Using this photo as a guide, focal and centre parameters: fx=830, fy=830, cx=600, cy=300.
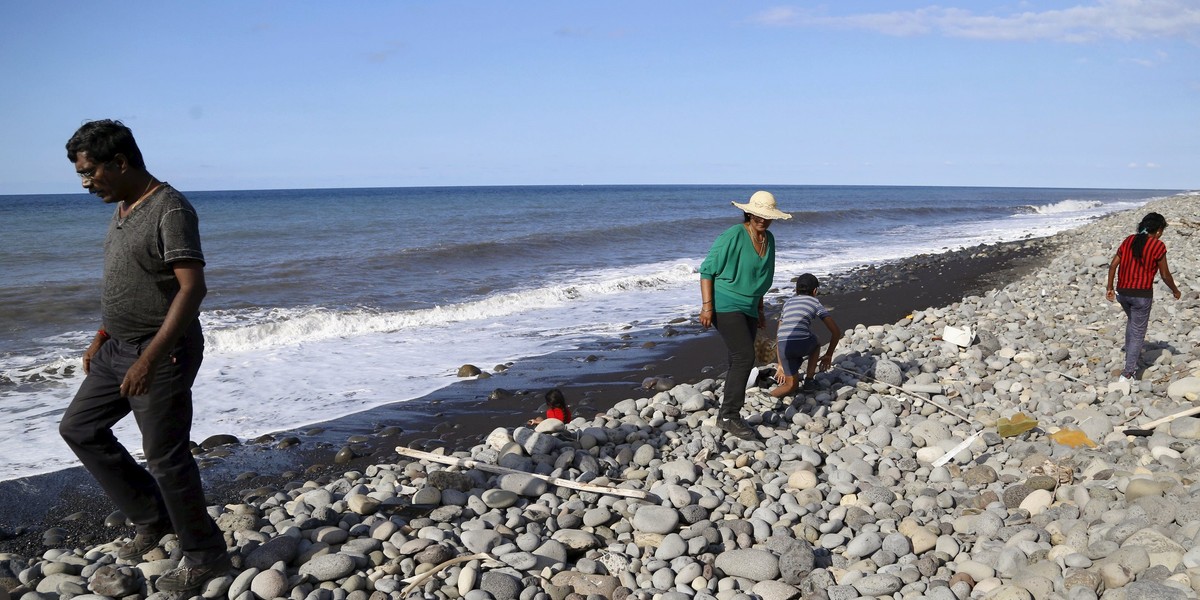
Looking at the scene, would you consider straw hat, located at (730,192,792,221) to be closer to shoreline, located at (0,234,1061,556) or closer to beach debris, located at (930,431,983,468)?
beach debris, located at (930,431,983,468)

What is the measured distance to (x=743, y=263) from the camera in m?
5.62

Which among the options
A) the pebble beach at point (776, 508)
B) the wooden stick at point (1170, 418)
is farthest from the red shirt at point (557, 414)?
the wooden stick at point (1170, 418)

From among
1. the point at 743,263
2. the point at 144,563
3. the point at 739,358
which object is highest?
the point at 743,263

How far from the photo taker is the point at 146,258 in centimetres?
330

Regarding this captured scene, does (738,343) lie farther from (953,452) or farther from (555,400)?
(555,400)

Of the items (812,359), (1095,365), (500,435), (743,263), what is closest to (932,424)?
(812,359)

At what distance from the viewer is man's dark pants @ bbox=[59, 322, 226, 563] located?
338 cm

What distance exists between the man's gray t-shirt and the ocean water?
3.75 metres

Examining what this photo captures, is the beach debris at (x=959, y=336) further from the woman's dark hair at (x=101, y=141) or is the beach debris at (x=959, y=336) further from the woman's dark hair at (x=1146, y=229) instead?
the woman's dark hair at (x=101, y=141)

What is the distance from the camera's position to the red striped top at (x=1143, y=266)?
22.8 ft

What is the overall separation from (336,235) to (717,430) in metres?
25.1

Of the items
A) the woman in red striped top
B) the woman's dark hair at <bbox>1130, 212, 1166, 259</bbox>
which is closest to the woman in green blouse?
the woman in red striped top

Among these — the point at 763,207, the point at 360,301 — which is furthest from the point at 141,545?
the point at 360,301

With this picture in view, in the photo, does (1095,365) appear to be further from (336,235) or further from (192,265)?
(336,235)
